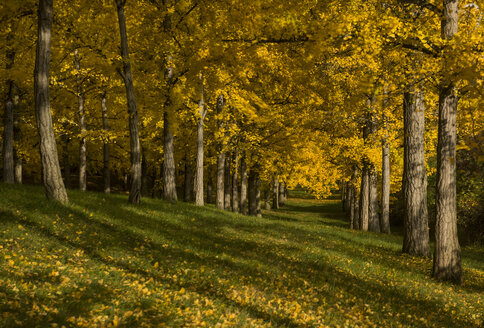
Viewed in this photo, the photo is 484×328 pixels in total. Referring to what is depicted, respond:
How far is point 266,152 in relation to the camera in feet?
75.1

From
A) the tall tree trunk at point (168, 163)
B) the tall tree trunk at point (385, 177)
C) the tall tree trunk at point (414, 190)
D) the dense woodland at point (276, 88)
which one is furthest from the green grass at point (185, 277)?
the tall tree trunk at point (385, 177)

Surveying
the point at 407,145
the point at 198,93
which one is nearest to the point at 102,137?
the point at 198,93

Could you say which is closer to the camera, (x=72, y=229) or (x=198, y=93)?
(x=72, y=229)

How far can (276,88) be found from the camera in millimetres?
20969

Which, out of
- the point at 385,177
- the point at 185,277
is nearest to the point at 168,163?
the point at 185,277

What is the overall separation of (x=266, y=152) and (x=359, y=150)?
16.1 feet

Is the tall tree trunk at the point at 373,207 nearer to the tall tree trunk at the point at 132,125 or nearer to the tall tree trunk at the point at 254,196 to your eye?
the tall tree trunk at the point at 254,196

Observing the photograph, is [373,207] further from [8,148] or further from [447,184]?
[8,148]

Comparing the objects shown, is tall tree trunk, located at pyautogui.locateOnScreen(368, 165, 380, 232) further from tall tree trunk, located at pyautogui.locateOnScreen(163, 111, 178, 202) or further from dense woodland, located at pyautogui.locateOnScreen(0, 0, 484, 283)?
tall tree trunk, located at pyautogui.locateOnScreen(163, 111, 178, 202)

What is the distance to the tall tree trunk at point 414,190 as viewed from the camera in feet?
43.9

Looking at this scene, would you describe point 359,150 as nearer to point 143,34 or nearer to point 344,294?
point 143,34

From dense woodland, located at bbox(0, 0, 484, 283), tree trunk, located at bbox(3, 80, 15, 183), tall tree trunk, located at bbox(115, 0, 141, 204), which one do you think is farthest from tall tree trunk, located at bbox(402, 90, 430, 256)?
tree trunk, located at bbox(3, 80, 15, 183)

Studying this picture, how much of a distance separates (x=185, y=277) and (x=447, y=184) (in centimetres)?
677

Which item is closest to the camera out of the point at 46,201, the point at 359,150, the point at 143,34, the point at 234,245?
the point at 46,201
